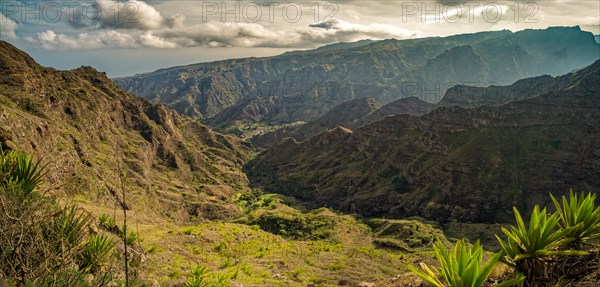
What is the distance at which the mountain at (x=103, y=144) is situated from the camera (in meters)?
51.8

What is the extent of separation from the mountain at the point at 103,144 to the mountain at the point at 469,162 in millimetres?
36359

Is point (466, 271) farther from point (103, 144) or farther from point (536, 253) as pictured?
point (103, 144)

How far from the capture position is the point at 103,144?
8181cm

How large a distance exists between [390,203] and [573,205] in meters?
95.8

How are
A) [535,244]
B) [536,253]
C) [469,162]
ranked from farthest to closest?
[469,162] → [535,244] → [536,253]

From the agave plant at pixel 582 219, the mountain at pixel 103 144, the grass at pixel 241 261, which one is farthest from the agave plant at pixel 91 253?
the mountain at pixel 103 144

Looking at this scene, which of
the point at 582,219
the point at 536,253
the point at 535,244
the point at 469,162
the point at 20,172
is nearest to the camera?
the point at 536,253

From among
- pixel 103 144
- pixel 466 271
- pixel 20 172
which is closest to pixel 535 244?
pixel 466 271

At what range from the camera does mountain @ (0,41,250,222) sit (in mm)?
51812

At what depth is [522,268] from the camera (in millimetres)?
6086

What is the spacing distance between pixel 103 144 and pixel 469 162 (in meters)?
95.6

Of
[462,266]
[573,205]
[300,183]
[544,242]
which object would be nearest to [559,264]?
[544,242]

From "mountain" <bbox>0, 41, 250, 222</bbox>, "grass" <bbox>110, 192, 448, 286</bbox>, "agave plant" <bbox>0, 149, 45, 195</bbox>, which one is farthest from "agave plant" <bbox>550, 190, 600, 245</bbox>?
"mountain" <bbox>0, 41, 250, 222</bbox>

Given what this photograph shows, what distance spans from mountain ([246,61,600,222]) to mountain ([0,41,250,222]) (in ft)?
119
